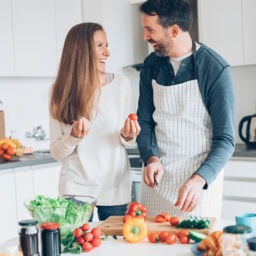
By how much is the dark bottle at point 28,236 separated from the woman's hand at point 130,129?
25.4 inches

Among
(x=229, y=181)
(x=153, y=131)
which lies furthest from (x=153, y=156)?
(x=229, y=181)

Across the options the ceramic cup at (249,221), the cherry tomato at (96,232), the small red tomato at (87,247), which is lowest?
the small red tomato at (87,247)

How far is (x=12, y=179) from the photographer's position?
317cm

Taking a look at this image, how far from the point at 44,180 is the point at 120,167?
4.49 feet

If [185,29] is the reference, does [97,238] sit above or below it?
below

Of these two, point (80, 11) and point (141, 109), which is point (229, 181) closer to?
point (141, 109)

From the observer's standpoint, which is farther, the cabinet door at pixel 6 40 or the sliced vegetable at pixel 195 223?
the cabinet door at pixel 6 40

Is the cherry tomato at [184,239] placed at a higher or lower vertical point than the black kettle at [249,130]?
lower

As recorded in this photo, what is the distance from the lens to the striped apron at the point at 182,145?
197cm

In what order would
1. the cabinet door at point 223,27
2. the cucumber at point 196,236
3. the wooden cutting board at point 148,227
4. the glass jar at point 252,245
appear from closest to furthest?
the glass jar at point 252,245
the cucumber at point 196,236
the wooden cutting board at point 148,227
the cabinet door at point 223,27

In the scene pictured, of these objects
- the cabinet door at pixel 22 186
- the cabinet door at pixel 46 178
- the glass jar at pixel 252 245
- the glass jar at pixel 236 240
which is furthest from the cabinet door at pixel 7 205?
the glass jar at pixel 252 245

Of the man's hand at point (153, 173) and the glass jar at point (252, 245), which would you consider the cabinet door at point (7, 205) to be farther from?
the glass jar at point (252, 245)

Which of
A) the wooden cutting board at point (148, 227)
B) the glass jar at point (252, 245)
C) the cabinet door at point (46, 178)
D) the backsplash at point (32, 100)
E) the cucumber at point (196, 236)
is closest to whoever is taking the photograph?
the glass jar at point (252, 245)

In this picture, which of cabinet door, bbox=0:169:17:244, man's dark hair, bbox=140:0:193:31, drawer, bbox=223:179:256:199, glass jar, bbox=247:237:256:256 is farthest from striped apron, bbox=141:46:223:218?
cabinet door, bbox=0:169:17:244
